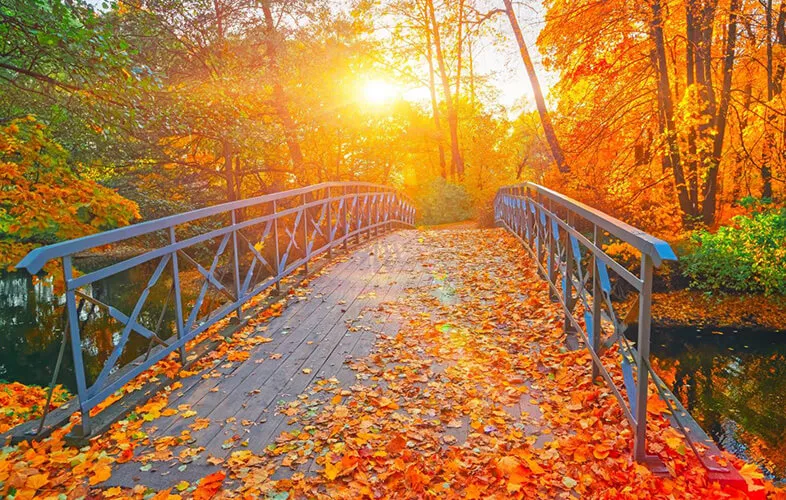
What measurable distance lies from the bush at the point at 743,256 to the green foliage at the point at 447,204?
13998 millimetres

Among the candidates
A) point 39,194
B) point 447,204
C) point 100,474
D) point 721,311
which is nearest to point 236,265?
point 100,474

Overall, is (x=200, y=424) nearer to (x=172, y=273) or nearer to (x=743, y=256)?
(x=172, y=273)

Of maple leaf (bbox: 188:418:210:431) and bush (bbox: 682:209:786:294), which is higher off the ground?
maple leaf (bbox: 188:418:210:431)

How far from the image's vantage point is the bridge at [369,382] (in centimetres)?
306

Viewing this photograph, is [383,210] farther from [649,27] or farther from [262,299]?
[262,299]

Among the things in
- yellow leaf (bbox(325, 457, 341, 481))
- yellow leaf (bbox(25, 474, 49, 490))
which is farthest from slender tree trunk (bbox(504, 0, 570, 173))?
yellow leaf (bbox(25, 474, 49, 490))

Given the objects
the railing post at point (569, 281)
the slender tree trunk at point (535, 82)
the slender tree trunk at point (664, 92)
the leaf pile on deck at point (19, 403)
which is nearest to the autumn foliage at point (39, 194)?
the leaf pile on deck at point (19, 403)

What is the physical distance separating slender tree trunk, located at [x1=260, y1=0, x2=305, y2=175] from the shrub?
10226 millimetres

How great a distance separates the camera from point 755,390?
8.72 meters

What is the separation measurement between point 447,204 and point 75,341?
79.2 ft

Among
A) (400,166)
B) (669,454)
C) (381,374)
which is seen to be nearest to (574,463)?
(669,454)

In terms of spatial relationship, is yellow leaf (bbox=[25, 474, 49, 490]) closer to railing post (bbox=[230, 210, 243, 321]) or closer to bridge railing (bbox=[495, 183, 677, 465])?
railing post (bbox=[230, 210, 243, 321])

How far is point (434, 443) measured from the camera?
3342 mm

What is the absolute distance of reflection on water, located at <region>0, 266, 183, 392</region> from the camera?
38.2ft
